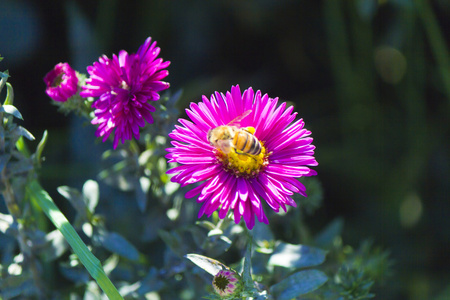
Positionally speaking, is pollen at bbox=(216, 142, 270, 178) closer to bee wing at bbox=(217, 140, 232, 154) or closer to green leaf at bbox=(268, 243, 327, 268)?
bee wing at bbox=(217, 140, 232, 154)

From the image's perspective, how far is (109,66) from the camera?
1285 millimetres

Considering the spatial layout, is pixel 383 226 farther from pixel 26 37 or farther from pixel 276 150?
pixel 26 37

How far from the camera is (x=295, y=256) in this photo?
1.38 m

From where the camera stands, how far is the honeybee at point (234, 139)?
1193 mm

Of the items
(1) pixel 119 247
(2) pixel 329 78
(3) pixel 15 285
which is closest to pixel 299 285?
(1) pixel 119 247

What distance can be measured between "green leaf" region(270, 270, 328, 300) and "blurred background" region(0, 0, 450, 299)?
2.48 ft

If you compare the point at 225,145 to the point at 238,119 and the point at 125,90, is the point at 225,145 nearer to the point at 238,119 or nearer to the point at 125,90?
the point at 238,119

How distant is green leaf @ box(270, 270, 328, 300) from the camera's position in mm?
1248

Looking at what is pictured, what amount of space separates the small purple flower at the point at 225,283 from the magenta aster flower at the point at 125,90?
0.40 metres

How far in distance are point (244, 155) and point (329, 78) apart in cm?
136

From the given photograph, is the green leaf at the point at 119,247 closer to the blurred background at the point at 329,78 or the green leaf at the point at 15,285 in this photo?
the green leaf at the point at 15,285

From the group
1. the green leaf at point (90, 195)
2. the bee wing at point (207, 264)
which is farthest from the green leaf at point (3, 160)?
the bee wing at point (207, 264)

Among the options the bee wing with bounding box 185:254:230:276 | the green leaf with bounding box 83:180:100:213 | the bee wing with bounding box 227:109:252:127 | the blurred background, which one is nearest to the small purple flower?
the bee wing with bounding box 185:254:230:276

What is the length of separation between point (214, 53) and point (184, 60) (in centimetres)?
16
